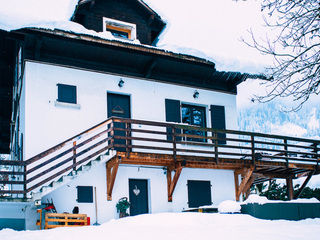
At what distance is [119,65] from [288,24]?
381 inches

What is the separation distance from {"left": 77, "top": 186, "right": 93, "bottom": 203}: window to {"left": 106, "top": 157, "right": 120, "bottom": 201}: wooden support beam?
1.80ft

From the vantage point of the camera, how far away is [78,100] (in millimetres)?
15266

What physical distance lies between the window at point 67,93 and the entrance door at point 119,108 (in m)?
1.29

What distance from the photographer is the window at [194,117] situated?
17375 mm

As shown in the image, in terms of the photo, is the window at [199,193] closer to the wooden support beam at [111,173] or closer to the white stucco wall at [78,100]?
the white stucco wall at [78,100]

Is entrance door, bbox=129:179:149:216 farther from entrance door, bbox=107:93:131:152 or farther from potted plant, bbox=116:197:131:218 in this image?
entrance door, bbox=107:93:131:152

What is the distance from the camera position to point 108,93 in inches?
631

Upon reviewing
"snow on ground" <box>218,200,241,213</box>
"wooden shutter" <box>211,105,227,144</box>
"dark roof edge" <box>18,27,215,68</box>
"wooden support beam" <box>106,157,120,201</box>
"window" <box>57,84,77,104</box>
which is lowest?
"snow on ground" <box>218,200,241,213</box>

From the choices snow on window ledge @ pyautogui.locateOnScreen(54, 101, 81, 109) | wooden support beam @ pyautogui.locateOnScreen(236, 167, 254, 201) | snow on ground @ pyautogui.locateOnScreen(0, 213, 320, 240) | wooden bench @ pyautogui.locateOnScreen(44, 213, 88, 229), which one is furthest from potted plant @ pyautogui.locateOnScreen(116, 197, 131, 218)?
wooden support beam @ pyautogui.locateOnScreen(236, 167, 254, 201)

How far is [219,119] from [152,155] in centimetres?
416

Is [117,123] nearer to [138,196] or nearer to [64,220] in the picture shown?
[138,196]

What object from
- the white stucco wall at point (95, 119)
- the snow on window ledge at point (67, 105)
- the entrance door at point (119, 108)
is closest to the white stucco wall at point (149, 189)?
the white stucco wall at point (95, 119)

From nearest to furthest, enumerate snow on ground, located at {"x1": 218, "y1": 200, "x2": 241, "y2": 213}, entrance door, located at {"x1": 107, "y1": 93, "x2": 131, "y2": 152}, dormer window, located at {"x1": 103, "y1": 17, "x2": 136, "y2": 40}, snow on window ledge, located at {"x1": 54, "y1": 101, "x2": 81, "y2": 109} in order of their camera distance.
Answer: snow on ground, located at {"x1": 218, "y1": 200, "x2": 241, "y2": 213} < snow on window ledge, located at {"x1": 54, "y1": 101, "x2": 81, "y2": 109} < entrance door, located at {"x1": 107, "y1": 93, "x2": 131, "y2": 152} < dormer window, located at {"x1": 103, "y1": 17, "x2": 136, "y2": 40}

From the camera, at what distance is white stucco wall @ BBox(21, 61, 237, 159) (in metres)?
14.4
